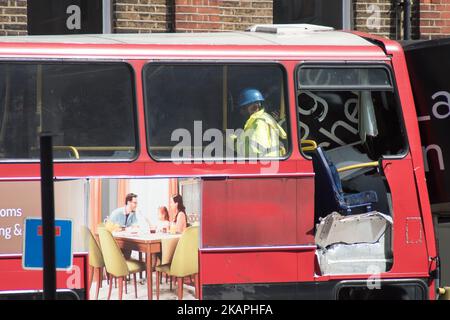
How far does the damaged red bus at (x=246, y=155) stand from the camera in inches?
279

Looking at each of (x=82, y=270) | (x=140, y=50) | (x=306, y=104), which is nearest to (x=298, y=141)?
(x=306, y=104)

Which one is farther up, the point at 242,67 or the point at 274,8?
the point at 274,8

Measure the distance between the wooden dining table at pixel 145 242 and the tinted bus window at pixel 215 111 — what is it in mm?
630

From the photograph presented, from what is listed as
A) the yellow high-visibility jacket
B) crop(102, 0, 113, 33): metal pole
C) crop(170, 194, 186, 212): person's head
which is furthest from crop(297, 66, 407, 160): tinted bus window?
crop(102, 0, 113, 33): metal pole

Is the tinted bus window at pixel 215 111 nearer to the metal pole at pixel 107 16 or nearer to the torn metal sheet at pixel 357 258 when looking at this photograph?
the torn metal sheet at pixel 357 258

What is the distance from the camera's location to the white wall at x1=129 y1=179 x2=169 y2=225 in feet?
23.0

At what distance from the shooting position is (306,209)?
732 cm

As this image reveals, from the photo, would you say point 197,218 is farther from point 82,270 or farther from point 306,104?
point 306,104

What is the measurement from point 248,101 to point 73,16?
519 cm

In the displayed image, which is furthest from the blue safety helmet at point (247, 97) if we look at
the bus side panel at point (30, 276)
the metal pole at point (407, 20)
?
the metal pole at point (407, 20)

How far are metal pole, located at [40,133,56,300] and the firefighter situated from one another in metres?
3.16

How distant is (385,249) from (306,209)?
0.76 m

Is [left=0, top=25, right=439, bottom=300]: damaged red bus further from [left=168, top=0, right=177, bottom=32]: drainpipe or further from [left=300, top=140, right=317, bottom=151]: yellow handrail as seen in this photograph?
[left=168, top=0, right=177, bottom=32]: drainpipe
